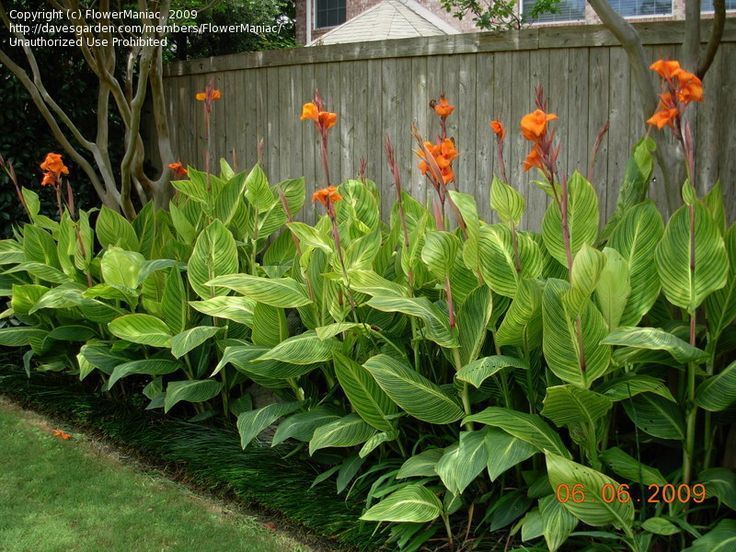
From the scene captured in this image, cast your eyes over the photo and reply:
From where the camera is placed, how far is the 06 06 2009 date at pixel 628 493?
2.46 meters

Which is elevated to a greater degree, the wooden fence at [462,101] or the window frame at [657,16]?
the window frame at [657,16]

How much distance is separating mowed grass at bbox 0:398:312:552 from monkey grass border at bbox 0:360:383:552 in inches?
3.8

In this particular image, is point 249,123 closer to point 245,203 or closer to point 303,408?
point 245,203

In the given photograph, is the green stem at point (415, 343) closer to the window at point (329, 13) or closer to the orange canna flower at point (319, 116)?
the orange canna flower at point (319, 116)

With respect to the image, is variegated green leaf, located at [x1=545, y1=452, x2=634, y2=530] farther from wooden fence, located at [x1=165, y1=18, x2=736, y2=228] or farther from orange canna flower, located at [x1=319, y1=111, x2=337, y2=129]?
orange canna flower, located at [x1=319, y1=111, x2=337, y2=129]

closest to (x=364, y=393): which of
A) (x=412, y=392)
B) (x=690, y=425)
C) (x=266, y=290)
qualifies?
(x=412, y=392)

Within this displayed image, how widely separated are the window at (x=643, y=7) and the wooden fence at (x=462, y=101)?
8.24 m

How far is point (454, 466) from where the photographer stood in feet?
8.76

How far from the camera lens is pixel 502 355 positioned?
9.38 ft

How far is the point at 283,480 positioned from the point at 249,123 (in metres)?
2.75

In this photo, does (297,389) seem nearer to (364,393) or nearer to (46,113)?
(364,393)

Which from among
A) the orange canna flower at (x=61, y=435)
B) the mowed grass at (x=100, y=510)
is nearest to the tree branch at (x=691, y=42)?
the mowed grass at (x=100, y=510)

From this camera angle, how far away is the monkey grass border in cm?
308

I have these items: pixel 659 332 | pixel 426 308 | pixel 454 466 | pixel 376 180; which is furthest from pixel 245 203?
pixel 659 332
